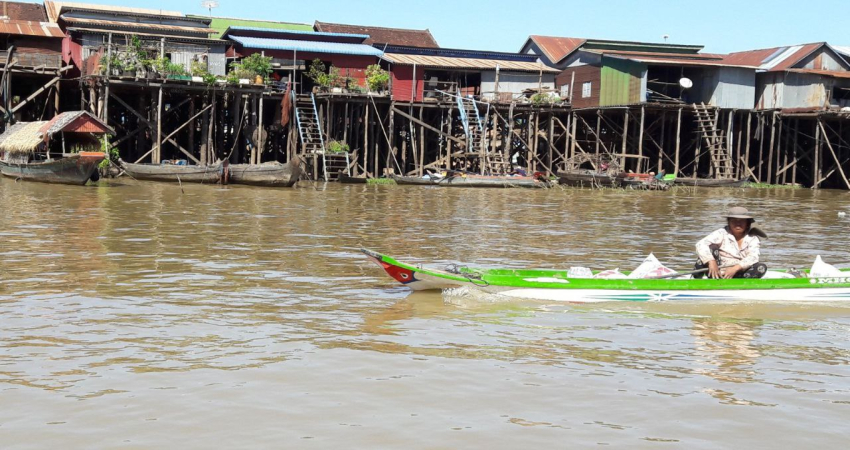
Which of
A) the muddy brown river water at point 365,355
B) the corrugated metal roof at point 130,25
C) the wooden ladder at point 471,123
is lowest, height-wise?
the muddy brown river water at point 365,355

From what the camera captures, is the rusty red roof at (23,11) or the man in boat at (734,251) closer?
the man in boat at (734,251)

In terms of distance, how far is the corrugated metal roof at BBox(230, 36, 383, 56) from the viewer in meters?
32.9

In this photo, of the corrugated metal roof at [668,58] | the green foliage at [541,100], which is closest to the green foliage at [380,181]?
the green foliage at [541,100]

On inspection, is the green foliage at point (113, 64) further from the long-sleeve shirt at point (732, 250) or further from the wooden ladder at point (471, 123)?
the long-sleeve shirt at point (732, 250)

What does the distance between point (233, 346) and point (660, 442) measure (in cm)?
355

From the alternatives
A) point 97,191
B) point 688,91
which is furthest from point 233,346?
point 688,91

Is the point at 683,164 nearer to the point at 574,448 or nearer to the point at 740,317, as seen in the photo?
the point at 740,317

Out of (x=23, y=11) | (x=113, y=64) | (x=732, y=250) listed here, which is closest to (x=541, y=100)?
(x=113, y=64)

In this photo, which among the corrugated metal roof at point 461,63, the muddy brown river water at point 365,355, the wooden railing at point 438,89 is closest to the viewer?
the muddy brown river water at point 365,355

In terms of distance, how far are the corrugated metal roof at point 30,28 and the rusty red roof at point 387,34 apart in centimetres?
1069

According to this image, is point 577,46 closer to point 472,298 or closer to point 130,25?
point 130,25

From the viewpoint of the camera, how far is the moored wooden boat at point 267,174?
28013mm

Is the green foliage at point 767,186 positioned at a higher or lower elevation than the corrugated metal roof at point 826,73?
lower

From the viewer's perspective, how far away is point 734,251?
9727 millimetres
